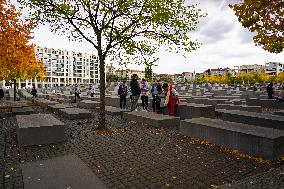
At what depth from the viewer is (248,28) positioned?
481 inches

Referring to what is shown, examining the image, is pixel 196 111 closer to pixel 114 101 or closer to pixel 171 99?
pixel 171 99

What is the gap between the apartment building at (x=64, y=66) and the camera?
149 m

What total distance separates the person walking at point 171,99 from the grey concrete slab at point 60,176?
28.3 ft

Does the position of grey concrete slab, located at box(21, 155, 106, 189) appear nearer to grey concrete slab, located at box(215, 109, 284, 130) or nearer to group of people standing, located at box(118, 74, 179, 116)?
grey concrete slab, located at box(215, 109, 284, 130)

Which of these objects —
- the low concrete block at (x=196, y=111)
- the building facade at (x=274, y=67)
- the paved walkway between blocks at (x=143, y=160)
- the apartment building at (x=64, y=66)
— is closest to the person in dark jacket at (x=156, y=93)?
the low concrete block at (x=196, y=111)

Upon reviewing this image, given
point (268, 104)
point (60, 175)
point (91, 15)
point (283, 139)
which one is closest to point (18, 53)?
point (91, 15)

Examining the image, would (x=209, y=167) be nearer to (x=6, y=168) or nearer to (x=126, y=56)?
(x=6, y=168)

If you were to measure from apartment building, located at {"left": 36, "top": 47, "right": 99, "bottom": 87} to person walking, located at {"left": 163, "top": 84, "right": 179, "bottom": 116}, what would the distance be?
450 ft

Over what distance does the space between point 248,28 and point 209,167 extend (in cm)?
847

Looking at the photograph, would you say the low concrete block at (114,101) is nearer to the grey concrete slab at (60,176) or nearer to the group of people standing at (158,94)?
the group of people standing at (158,94)

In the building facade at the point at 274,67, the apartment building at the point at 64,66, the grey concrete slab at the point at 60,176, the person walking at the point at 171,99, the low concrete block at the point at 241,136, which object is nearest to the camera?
the grey concrete slab at the point at 60,176

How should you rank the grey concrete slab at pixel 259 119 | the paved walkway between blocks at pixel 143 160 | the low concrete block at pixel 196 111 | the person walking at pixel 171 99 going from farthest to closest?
the person walking at pixel 171 99 < the low concrete block at pixel 196 111 < the grey concrete slab at pixel 259 119 < the paved walkway between blocks at pixel 143 160

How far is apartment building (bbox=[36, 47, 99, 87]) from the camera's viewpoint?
14893 cm

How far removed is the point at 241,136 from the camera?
7785 millimetres
